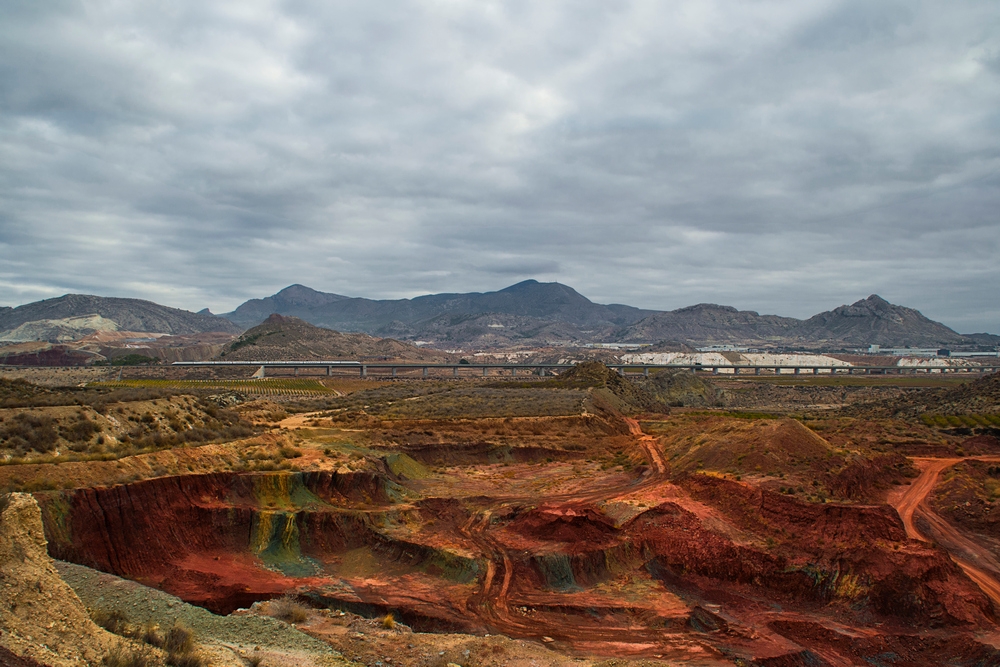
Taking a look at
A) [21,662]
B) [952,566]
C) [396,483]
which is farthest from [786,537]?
[21,662]

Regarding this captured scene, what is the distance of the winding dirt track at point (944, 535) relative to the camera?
24.3 m

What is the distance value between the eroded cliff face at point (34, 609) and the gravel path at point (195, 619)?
12.0 ft

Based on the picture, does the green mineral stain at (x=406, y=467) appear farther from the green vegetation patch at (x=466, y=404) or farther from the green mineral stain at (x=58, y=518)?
the green mineral stain at (x=58, y=518)

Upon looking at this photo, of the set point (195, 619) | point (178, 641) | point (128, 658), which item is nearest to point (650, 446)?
point (195, 619)

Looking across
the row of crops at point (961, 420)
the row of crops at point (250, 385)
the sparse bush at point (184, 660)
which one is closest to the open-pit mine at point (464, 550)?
the sparse bush at point (184, 660)

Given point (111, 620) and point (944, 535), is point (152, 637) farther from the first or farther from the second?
point (944, 535)

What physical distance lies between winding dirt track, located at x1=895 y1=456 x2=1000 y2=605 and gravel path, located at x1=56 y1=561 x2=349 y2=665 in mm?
24817

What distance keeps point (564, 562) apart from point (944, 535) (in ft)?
Answer: 61.6

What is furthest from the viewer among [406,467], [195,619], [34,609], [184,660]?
[406,467]

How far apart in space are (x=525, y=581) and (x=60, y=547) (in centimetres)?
1709

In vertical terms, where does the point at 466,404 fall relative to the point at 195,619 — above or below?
above

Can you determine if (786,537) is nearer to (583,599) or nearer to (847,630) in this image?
(847,630)

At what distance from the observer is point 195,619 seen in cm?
1599

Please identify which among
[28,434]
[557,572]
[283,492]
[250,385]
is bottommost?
[557,572]
